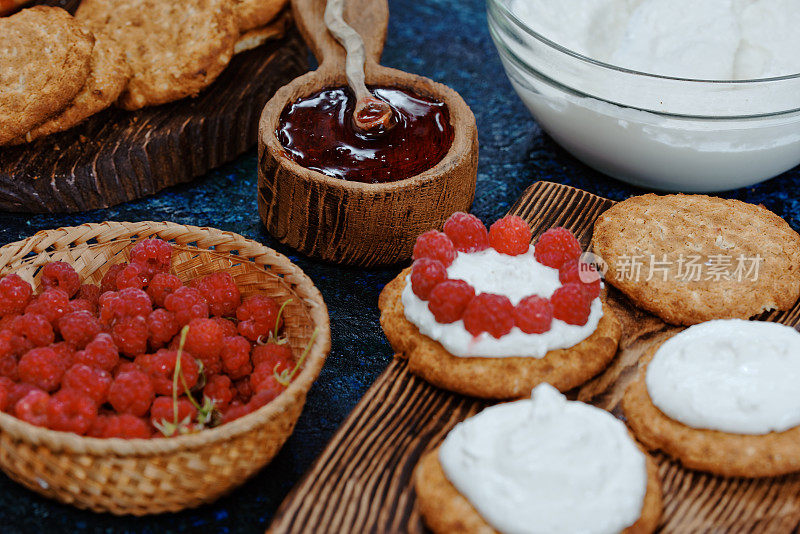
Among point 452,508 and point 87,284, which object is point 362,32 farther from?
point 452,508

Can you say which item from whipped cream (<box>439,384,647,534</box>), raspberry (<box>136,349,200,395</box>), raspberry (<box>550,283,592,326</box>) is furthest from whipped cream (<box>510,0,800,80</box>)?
raspberry (<box>136,349,200,395</box>)

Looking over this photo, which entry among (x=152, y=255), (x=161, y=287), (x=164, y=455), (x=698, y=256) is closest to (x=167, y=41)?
(x=152, y=255)

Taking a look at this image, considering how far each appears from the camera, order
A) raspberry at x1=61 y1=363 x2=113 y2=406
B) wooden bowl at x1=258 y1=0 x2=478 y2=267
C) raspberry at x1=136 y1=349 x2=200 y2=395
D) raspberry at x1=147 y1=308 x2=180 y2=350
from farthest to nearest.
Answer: wooden bowl at x1=258 y1=0 x2=478 y2=267
raspberry at x1=147 y1=308 x2=180 y2=350
raspberry at x1=136 y1=349 x2=200 y2=395
raspberry at x1=61 y1=363 x2=113 y2=406

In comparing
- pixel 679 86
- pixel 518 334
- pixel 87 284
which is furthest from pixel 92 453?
pixel 679 86

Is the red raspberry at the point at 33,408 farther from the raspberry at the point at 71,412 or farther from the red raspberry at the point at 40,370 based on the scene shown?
the red raspberry at the point at 40,370

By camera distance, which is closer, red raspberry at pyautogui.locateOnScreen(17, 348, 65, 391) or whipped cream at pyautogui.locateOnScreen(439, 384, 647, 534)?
whipped cream at pyautogui.locateOnScreen(439, 384, 647, 534)

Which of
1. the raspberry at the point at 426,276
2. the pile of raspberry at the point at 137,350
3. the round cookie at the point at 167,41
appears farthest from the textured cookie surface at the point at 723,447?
the round cookie at the point at 167,41

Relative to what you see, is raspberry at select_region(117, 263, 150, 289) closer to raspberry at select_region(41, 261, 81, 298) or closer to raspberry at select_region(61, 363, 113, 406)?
raspberry at select_region(41, 261, 81, 298)
